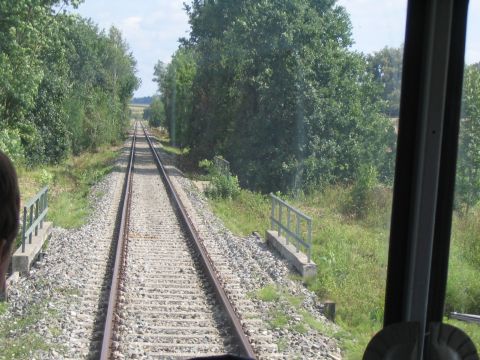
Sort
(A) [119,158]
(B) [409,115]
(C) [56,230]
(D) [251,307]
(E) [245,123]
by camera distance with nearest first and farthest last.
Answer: (B) [409,115] < (D) [251,307] < (C) [56,230] < (E) [245,123] < (A) [119,158]

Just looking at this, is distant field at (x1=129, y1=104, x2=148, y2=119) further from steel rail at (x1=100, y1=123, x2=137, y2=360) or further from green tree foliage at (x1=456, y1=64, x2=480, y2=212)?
green tree foliage at (x1=456, y1=64, x2=480, y2=212)

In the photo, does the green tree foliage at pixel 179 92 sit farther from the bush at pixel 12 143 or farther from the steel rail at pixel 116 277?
the bush at pixel 12 143

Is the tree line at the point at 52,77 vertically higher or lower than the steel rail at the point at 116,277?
higher

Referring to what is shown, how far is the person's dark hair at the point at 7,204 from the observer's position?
1.50 meters

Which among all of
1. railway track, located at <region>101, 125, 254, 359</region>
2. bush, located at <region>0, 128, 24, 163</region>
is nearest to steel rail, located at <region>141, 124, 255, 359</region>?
railway track, located at <region>101, 125, 254, 359</region>

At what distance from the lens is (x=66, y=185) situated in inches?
492

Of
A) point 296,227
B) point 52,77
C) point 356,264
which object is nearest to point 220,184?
point 296,227

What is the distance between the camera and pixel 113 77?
812 centimetres

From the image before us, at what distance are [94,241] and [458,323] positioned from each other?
24.6ft

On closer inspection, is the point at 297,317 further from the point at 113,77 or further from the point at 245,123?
the point at 245,123

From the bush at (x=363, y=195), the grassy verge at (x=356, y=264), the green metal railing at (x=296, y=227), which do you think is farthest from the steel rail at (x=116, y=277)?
the bush at (x=363, y=195)

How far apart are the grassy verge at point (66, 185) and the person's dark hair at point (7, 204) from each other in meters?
6.01

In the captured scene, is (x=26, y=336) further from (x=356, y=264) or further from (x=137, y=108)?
(x=137, y=108)

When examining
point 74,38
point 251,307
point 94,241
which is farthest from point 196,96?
point 251,307
